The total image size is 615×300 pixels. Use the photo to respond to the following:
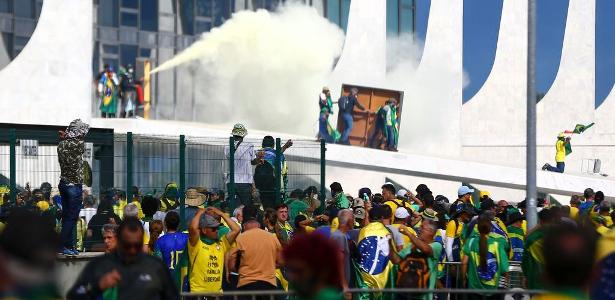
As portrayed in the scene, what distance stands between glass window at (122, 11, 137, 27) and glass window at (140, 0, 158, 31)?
36 centimetres

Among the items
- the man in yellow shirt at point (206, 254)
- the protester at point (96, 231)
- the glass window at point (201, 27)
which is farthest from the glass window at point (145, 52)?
the man in yellow shirt at point (206, 254)

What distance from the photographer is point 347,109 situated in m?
34.1

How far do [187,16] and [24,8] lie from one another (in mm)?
11179

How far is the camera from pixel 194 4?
49.4 metres

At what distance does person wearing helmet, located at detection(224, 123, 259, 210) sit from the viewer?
1736 centimetres

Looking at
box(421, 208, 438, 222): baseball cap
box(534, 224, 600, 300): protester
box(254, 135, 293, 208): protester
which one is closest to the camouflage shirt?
box(254, 135, 293, 208): protester

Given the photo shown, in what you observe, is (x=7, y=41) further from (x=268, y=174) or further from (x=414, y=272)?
(x=414, y=272)

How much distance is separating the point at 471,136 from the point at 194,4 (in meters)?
12.0

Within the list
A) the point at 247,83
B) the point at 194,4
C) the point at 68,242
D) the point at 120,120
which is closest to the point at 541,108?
the point at 247,83

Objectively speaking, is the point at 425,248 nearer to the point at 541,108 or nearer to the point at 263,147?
the point at 263,147

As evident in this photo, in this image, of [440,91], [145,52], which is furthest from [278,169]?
[145,52]

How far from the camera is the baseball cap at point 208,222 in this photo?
11695 millimetres

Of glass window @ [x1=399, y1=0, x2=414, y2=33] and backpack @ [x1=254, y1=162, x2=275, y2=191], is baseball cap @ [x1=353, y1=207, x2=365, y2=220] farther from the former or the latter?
glass window @ [x1=399, y1=0, x2=414, y2=33]

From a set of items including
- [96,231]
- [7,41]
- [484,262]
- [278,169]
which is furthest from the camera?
[7,41]
